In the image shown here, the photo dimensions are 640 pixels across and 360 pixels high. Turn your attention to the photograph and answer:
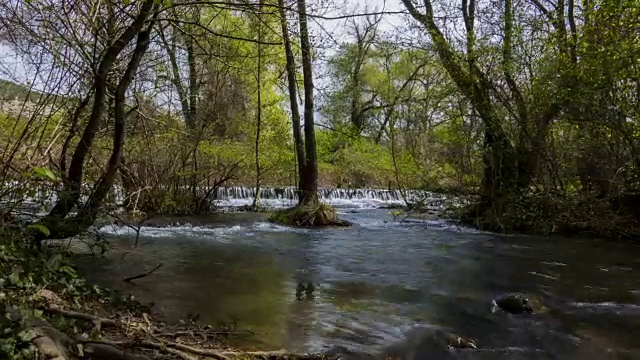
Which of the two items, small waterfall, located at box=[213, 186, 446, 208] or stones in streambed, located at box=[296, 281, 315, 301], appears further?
small waterfall, located at box=[213, 186, 446, 208]

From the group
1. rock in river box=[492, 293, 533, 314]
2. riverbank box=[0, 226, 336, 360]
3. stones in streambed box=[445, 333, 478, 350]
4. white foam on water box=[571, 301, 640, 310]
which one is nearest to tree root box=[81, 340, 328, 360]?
riverbank box=[0, 226, 336, 360]

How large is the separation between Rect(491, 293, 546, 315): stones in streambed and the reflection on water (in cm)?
14

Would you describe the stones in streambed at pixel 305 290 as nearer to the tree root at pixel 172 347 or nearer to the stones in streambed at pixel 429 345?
the stones in streambed at pixel 429 345

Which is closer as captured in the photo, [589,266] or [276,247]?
[589,266]

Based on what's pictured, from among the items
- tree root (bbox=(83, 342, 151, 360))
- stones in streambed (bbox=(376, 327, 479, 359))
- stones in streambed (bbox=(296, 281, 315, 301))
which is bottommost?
stones in streambed (bbox=(376, 327, 479, 359))

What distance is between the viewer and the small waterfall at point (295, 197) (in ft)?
56.2

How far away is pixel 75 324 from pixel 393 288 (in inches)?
165

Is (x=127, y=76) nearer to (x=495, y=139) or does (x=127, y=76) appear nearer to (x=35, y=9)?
(x=35, y=9)

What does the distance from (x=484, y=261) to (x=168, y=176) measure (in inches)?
318

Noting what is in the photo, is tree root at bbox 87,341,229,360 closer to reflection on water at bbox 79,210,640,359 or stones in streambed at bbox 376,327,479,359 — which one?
reflection on water at bbox 79,210,640,359

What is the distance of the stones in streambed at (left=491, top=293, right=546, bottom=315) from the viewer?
5.69 m

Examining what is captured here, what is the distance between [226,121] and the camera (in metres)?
14.8

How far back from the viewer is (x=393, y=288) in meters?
6.70

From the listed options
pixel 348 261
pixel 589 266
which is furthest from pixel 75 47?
pixel 589 266
